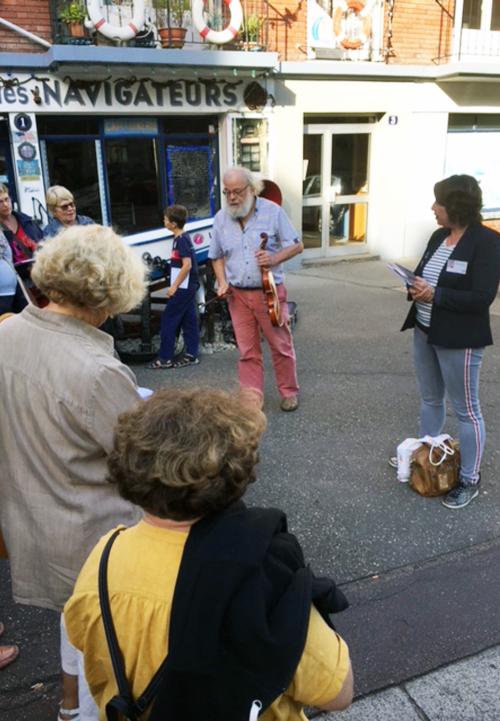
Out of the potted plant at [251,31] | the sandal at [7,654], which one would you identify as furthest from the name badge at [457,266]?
the potted plant at [251,31]

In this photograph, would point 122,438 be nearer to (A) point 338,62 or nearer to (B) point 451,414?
(B) point 451,414

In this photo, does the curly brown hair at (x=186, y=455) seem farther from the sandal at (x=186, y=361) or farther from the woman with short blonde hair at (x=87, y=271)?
the sandal at (x=186, y=361)

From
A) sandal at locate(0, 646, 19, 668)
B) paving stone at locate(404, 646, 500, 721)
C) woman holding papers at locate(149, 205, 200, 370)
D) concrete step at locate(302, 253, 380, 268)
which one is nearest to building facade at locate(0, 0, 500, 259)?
concrete step at locate(302, 253, 380, 268)

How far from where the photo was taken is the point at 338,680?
119cm

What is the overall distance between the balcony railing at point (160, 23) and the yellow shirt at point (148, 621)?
338 inches

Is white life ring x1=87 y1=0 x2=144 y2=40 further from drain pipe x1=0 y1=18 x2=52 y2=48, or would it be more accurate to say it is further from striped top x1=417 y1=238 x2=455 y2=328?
striped top x1=417 y1=238 x2=455 y2=328

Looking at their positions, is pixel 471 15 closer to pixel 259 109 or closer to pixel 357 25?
pixel 357 25

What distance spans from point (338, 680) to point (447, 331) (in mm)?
2350

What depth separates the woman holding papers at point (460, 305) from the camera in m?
3.10

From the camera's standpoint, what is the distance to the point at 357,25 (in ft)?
33.0

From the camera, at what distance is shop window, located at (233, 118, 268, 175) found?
991cm

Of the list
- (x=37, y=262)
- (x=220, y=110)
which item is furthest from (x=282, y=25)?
(x=37, y=262)

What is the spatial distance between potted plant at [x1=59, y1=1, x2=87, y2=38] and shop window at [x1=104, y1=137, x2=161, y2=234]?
1509 millimetres

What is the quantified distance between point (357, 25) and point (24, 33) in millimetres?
5387
